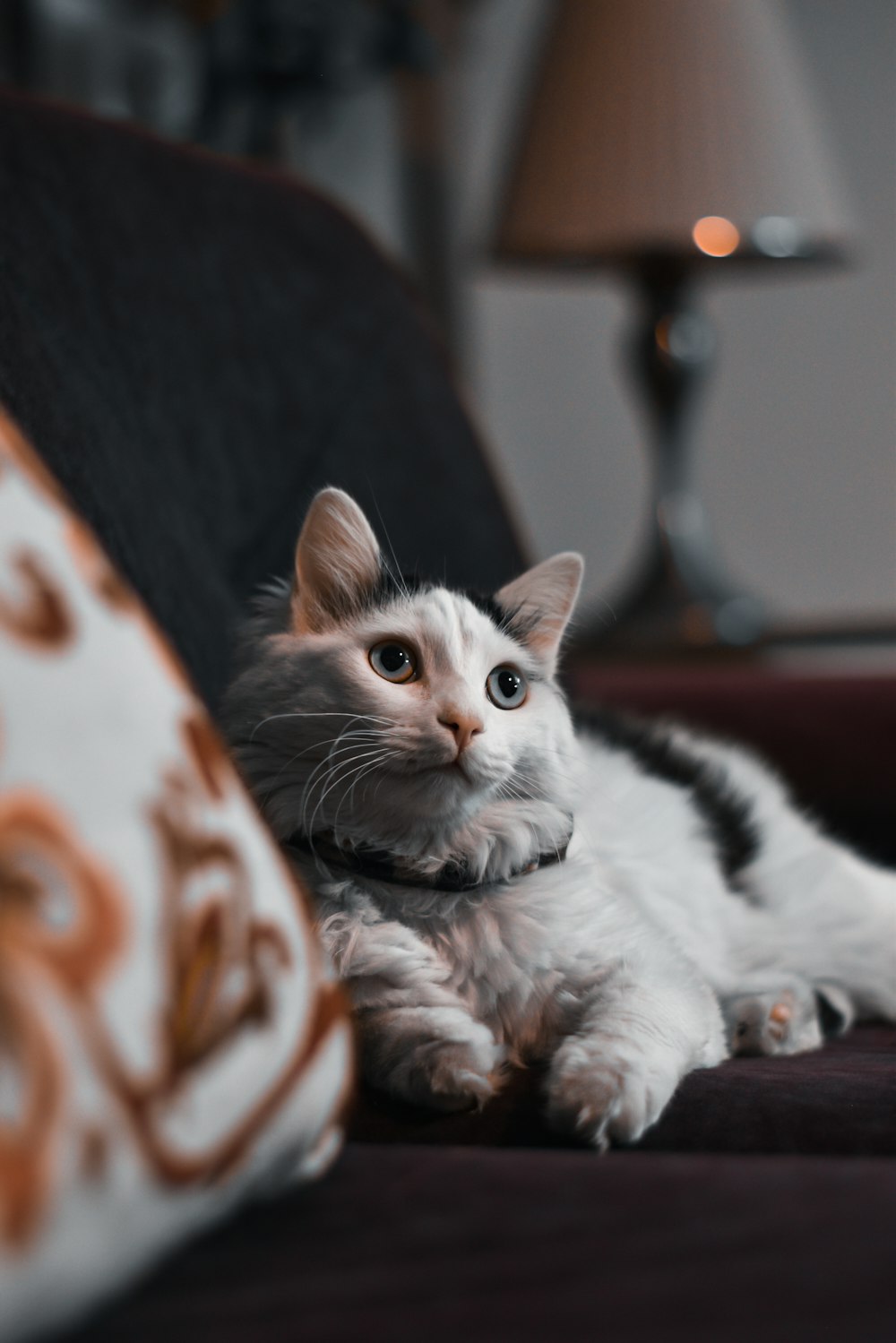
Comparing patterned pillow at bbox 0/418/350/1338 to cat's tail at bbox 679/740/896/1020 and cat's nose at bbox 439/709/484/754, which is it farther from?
cat's tail at bbox 679/740/896/1020

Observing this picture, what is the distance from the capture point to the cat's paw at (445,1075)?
2.35 ft

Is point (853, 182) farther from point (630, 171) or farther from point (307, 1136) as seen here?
point (307, 1136)

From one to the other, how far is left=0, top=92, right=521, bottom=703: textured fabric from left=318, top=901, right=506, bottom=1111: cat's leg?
11.9 inches

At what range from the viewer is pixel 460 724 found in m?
0.79

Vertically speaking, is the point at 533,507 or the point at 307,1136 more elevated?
the point at 307,1136

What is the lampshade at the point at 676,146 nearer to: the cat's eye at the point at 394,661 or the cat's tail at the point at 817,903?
the cat's tail at the point at 817,903

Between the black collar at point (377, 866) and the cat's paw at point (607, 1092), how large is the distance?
15 centimetres

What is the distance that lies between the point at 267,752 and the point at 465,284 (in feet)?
8.23

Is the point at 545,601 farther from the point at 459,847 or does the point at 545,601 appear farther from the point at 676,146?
the point at 676,146

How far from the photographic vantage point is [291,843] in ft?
2.81

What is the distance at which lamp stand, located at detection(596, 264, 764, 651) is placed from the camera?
2.24 metres

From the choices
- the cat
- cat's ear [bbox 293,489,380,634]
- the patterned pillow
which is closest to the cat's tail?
the cat

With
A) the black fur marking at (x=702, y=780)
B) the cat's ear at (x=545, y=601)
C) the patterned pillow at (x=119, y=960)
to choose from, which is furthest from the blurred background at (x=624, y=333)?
the patterned pillow at (x=119, y=960)

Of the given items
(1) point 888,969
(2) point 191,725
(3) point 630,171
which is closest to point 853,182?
(3) point 630,171
